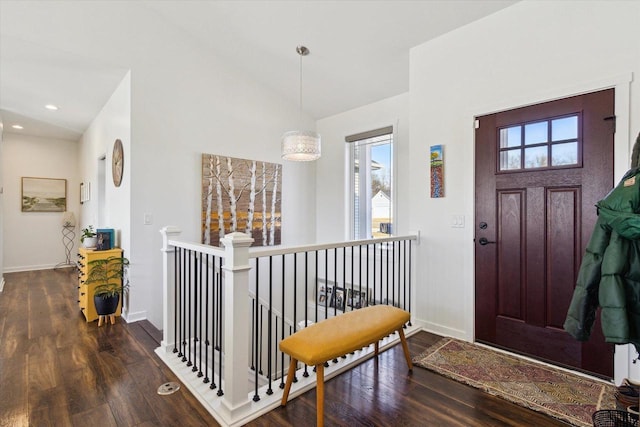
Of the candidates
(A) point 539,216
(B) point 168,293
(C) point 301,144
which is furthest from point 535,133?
(B) point 168,293

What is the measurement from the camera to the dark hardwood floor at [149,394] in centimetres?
170

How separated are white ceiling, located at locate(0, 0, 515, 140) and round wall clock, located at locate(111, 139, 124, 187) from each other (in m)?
0.75

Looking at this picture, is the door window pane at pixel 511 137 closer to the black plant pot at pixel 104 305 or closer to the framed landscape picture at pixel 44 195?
the black plant pot at pixel 104 305

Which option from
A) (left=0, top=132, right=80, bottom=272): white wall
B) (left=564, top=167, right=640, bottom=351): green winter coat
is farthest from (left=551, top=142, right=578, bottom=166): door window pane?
(left=0, top=132, right=80, bottom=272): white wall

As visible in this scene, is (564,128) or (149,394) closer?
(149,394)

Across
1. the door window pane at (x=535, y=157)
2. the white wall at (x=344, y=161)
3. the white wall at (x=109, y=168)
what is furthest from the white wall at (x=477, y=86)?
the white wall at (x=109, y=168)

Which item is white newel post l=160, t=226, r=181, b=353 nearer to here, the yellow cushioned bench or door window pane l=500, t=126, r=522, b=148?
the yellow cushioned bench

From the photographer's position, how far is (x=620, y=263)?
1.25 metres

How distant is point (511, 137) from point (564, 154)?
15.6 inches

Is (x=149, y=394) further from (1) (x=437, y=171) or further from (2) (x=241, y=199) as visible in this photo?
(1) (x=437, y=171)

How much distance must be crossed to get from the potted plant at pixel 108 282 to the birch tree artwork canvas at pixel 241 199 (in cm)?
94

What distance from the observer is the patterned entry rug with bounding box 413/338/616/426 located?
1.79 meters

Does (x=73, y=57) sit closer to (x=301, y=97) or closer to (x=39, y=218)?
(x=301, y=97)

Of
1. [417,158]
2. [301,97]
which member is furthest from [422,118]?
[301,97]
